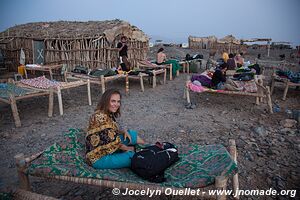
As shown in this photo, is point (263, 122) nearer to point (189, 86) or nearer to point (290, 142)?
point (290, 142)

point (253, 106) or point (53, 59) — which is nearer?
point (253, 106)

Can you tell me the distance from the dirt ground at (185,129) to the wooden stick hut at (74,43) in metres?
3.58

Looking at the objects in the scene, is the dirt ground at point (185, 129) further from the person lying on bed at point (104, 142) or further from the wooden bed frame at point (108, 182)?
the person lying on bed at point (104, 142)

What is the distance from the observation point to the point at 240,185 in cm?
279

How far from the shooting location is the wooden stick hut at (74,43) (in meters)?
10.3

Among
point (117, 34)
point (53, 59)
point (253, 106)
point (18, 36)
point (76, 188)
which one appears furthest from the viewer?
point (18, 36)

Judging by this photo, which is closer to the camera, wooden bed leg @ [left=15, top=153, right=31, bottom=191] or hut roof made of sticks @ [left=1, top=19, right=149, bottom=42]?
wooden bed leg @ [left=15, top=153, right=31, bottom=191]

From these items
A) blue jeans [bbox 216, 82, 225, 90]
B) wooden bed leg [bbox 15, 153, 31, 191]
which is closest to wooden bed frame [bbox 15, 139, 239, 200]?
wooden bed leg [bbox 15, 153, 31, 191]

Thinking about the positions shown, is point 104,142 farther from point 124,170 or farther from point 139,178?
point 139,178

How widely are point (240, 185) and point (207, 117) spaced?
2.53m

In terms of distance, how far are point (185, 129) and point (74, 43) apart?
26.9ft

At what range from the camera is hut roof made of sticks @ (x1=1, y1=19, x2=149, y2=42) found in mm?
10227

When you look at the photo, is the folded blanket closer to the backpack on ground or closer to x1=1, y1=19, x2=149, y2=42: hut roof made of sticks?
the backpack on ground

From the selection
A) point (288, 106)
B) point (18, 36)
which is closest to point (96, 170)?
point (288, 106)
